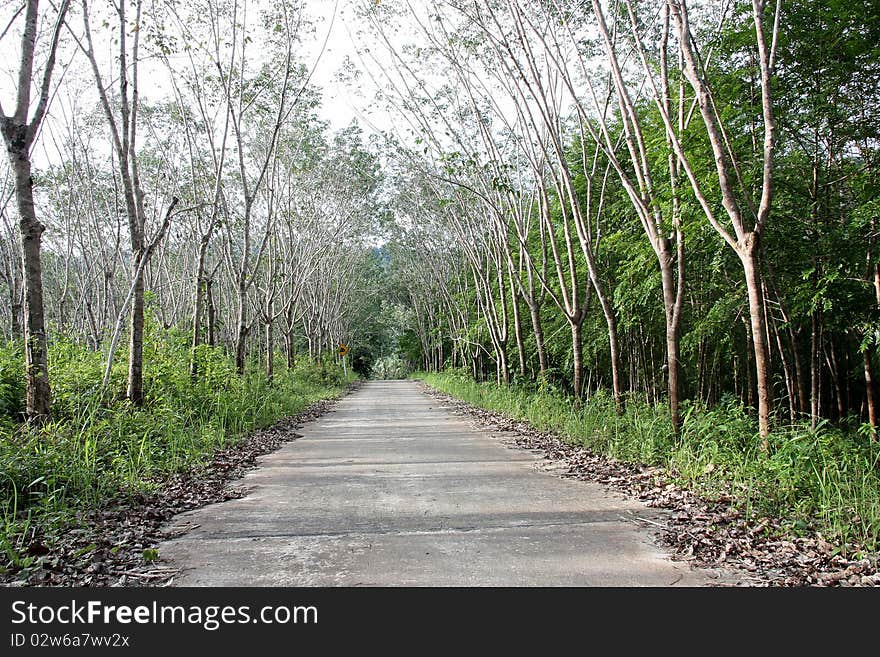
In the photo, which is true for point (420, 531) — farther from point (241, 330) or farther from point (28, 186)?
point (241, 330)

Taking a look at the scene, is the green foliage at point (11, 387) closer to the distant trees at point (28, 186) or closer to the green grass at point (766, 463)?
the distant trees at point (28, 186)

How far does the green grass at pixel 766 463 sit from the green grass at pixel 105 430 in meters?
5.59

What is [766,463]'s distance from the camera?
6266mm

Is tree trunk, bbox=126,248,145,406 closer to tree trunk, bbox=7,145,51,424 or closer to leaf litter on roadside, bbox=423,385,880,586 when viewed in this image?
tree trunk, bbox=7,145,51,424

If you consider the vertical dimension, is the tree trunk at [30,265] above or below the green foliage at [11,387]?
above

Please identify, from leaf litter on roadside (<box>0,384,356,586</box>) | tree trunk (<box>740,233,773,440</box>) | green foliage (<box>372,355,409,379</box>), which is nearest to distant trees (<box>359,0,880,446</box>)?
tree trunk (<box>740,233,773,440</box>)

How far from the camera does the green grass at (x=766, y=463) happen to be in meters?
5.20

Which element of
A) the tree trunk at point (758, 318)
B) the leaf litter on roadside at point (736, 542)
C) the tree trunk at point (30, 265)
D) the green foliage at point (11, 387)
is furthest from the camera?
the green foliage at point (11, 387)

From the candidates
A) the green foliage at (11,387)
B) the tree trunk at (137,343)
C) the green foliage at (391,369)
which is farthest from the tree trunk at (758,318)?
the green foliage at (391,369)

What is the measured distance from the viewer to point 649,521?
5.80 meters

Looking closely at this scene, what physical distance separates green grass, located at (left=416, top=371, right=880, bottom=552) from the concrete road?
0.99 m

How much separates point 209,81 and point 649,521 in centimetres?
1386

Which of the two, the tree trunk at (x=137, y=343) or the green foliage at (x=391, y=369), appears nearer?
the tree trunk at (x=137, y=343)

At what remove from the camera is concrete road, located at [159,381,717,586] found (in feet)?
14.5
